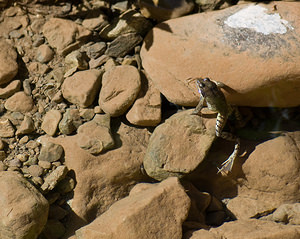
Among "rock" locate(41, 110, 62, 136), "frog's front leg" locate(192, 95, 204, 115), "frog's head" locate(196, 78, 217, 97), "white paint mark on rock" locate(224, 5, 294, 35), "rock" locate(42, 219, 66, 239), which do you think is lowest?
"rock" locate(42, 219, 66, 239)

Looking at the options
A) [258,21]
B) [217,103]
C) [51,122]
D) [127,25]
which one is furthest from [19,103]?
[258,21]

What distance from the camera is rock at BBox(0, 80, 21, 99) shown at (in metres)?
4.73

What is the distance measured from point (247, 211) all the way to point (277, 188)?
18.9 inches

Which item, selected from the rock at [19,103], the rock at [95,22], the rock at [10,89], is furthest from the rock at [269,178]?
the rock at [10,89]

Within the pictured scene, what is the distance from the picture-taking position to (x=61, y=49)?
4996mm

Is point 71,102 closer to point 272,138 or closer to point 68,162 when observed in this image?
point 68,162

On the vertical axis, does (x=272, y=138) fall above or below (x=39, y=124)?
below

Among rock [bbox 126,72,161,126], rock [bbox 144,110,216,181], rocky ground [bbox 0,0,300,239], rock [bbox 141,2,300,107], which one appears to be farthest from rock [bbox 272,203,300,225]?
rock [bbox 126,72,161,126]

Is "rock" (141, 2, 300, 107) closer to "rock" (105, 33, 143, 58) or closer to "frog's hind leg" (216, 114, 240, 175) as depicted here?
"rock" (105, 33, 143, 58)

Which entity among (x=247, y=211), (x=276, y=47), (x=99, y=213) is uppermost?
(x=276, y=47)

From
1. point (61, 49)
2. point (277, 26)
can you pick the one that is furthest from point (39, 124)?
point (277, 26)

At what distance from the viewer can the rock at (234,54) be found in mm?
4480

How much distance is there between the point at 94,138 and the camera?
15.1ft

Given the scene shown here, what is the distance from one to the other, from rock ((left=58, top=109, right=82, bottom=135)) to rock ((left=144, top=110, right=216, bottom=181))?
3.16 ft
